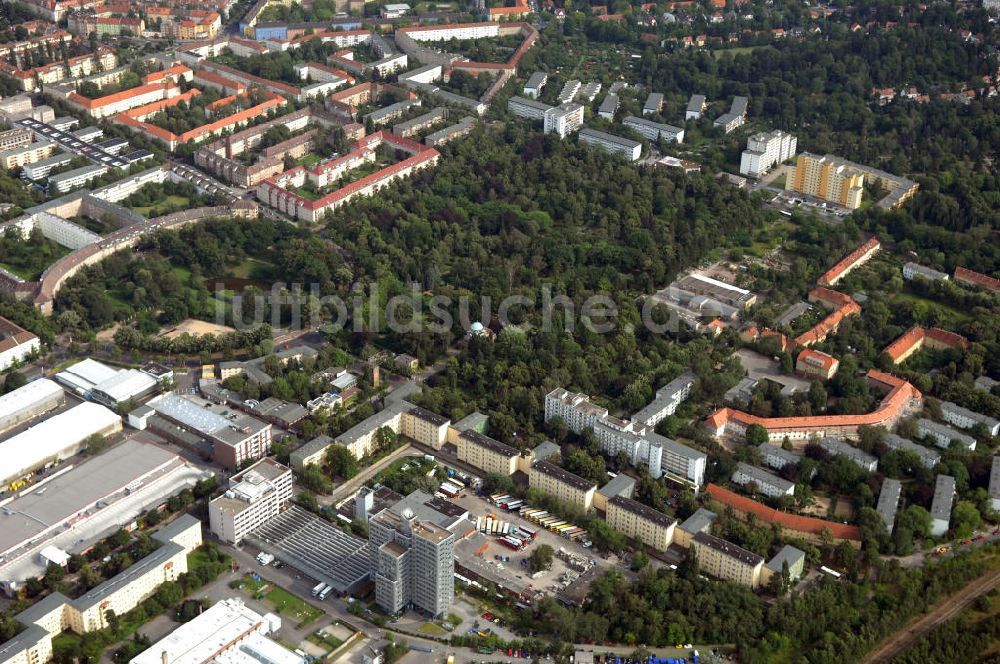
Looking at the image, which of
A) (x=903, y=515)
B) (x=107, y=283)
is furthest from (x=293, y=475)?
(x=903, y=515)

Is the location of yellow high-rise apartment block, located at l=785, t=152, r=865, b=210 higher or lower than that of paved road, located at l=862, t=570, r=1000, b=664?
higher

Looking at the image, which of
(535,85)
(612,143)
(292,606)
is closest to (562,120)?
(612,143)

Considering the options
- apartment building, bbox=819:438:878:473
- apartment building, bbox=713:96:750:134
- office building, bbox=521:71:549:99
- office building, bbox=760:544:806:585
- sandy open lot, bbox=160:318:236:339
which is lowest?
office building, bbox=760:544:806:585

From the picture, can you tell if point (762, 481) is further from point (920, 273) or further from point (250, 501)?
point (920, 273)

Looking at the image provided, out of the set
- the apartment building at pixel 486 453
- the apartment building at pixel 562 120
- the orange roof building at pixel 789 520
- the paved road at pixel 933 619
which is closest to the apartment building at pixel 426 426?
the apartment building at pixel 486 453

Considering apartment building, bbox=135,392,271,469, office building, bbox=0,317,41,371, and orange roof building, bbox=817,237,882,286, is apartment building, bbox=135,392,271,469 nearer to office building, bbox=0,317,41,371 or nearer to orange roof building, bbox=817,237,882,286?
office building, bbox=0,317,41,371

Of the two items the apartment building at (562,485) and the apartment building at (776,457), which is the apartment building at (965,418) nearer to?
the apartment building at (776,457)

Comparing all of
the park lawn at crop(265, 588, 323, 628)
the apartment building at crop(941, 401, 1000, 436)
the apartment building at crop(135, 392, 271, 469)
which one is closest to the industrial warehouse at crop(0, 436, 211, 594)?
the apartment building at crop(135, 392, 271, 469)

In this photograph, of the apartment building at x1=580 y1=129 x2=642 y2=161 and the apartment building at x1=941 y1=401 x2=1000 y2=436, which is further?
the apartment building at x1=580 y1=129 x2=642 y2=161
